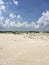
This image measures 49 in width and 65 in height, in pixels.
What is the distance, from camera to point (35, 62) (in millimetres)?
9430

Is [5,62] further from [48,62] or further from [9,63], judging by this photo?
[48,62]

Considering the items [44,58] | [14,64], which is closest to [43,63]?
[44,58]

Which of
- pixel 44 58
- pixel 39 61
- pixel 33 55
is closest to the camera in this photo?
pixel 39 61

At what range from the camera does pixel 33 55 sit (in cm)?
1107

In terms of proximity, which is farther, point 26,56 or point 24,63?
point 26,56

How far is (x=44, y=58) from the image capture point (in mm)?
10273

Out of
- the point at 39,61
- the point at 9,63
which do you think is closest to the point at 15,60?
the point at 9,63

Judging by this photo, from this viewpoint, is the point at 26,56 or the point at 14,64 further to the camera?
the point at 26,56

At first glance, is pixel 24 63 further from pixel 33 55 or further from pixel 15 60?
pixel 33 55

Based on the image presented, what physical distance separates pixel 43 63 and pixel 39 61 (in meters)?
0.43

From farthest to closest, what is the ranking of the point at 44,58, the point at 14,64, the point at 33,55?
the point at 33,55, the point at 44,58, the point at 14,64

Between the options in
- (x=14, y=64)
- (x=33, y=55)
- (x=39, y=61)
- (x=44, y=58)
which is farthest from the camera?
(x=33, y=55)

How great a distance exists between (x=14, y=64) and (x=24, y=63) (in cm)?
63

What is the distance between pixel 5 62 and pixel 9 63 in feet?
1.04
